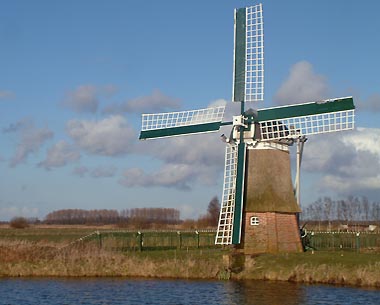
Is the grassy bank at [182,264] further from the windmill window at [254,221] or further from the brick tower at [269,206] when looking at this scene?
the windmill window at [254,221]

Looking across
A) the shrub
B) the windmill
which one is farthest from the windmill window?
the shrub

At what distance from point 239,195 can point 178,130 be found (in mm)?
4554

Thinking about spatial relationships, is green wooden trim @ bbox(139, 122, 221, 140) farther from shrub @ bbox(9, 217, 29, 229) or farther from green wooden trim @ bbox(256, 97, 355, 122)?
shrub @ bbox(9, 217, 29, 229)

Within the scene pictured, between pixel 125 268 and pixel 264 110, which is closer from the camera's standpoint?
pixel 125 268

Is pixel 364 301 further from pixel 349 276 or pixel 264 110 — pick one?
pixel 264 110

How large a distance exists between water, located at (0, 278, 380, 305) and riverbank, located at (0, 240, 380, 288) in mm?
947

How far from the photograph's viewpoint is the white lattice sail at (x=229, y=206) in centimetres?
2507

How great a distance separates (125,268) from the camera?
2417 cm

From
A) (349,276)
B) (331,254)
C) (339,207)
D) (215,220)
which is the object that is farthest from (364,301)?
(339,207)

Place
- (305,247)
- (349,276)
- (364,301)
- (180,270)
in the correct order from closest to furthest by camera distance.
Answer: (364,301) < (349,276) < (180,270) < (305,247)

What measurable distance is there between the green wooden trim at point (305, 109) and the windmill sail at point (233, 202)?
1.62 m

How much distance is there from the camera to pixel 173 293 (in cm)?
1956

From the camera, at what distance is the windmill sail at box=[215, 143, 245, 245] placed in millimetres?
24859

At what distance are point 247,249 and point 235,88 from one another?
23.1 ft
